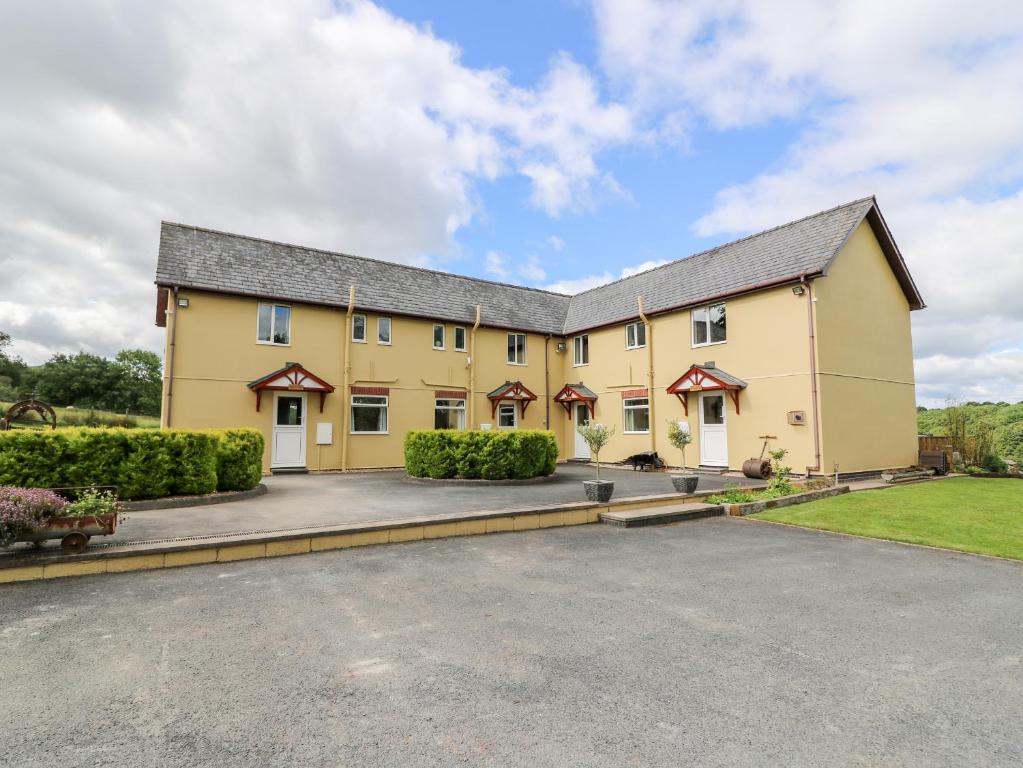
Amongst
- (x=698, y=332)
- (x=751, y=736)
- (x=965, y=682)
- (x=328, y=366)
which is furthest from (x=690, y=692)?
(x=328, y=366)

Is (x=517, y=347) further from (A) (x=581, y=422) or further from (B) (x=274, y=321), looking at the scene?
(B) (x=274, y=321)

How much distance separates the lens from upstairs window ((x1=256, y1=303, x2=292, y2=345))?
703 inches

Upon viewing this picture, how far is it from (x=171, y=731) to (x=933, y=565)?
8.12 meters

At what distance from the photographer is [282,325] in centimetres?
1820

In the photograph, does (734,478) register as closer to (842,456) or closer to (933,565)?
(842,456)

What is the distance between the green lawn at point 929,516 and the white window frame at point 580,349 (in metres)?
12.3

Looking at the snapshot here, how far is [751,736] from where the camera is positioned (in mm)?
2871

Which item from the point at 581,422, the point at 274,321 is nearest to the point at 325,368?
the point at 274,321

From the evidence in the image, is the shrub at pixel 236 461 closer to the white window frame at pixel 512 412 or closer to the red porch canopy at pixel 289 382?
the red porch canopy at pixel 289 382

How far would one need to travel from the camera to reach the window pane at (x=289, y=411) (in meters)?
17.9

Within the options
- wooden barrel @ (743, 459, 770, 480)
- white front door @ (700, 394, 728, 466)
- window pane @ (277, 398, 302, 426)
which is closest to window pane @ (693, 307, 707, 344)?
white front door @ (700, 394, 728, 466)

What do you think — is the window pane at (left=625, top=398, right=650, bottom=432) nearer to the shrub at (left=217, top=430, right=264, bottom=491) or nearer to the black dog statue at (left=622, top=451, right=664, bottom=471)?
the black dog statue at (left=622, top=451, right=664, bottom=471)

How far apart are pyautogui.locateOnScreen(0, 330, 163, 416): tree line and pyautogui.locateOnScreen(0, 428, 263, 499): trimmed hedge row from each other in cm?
5964

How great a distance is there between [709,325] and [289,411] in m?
14.6
